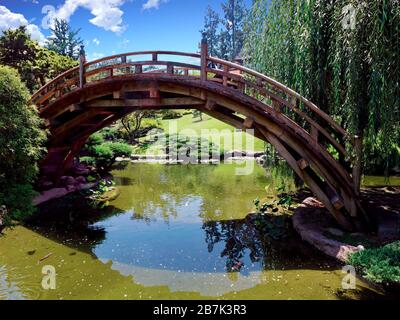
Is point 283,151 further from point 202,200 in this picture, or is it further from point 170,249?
point 202,200

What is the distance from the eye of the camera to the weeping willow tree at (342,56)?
675cm

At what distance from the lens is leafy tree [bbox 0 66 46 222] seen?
282 inches

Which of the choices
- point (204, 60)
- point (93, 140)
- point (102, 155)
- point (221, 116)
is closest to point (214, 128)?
point (93, 140)

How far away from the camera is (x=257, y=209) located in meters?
11.3

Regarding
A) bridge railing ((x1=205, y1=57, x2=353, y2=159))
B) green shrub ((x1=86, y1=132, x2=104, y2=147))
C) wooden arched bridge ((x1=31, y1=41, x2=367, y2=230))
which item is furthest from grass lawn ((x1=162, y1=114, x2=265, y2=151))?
bridge railing ((x1=205, y1=57, x2=353, y2=159))

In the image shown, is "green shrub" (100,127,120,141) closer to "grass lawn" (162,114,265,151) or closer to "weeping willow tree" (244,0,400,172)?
"grass lawn" (162,114,265,151)

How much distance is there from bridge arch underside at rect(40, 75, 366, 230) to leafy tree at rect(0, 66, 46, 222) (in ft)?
10.9

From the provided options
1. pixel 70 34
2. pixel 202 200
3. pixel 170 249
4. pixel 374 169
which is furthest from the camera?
pixel 70 34

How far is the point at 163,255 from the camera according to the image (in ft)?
26.4

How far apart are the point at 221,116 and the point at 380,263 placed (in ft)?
18.8
